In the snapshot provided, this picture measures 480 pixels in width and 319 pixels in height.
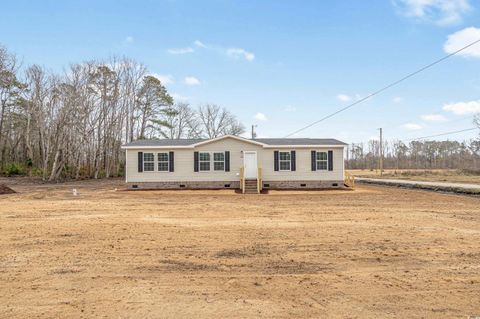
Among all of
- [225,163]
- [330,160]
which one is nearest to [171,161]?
[225,163]

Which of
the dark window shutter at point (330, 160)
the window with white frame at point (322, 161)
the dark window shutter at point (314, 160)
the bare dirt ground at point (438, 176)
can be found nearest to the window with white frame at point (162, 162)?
the dark window shutter at point (314, 160)

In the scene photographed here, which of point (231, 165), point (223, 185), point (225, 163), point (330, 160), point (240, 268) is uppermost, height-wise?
point (330, 160)

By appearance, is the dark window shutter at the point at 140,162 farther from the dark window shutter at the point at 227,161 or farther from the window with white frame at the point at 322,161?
the window with white frame at the point at 322,161

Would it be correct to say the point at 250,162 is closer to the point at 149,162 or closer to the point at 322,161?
the point at 322,161

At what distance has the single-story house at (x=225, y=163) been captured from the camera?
72.8 ft

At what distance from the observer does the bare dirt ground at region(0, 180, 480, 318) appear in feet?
12.2

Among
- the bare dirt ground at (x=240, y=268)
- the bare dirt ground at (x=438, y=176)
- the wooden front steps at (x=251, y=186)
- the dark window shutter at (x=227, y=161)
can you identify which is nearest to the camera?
the bare dirt ground at (x=240, y=268)

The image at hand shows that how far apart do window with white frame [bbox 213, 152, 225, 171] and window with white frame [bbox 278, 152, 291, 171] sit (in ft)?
12.0

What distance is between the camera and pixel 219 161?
22.3 meters

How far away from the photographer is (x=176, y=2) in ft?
47.7

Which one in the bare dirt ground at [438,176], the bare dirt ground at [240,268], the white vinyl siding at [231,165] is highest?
the white vinyl siding at [231,165]

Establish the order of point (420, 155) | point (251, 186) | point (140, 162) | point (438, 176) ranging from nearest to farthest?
point (251, 186) < point (140, 162) < point (438, 176) < point (420, 155)

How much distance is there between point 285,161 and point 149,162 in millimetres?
8601

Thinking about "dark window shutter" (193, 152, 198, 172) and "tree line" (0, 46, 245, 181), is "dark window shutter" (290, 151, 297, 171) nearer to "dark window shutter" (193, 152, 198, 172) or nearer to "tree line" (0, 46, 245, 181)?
"dark window shutter" (193, 152, 198, 172)
